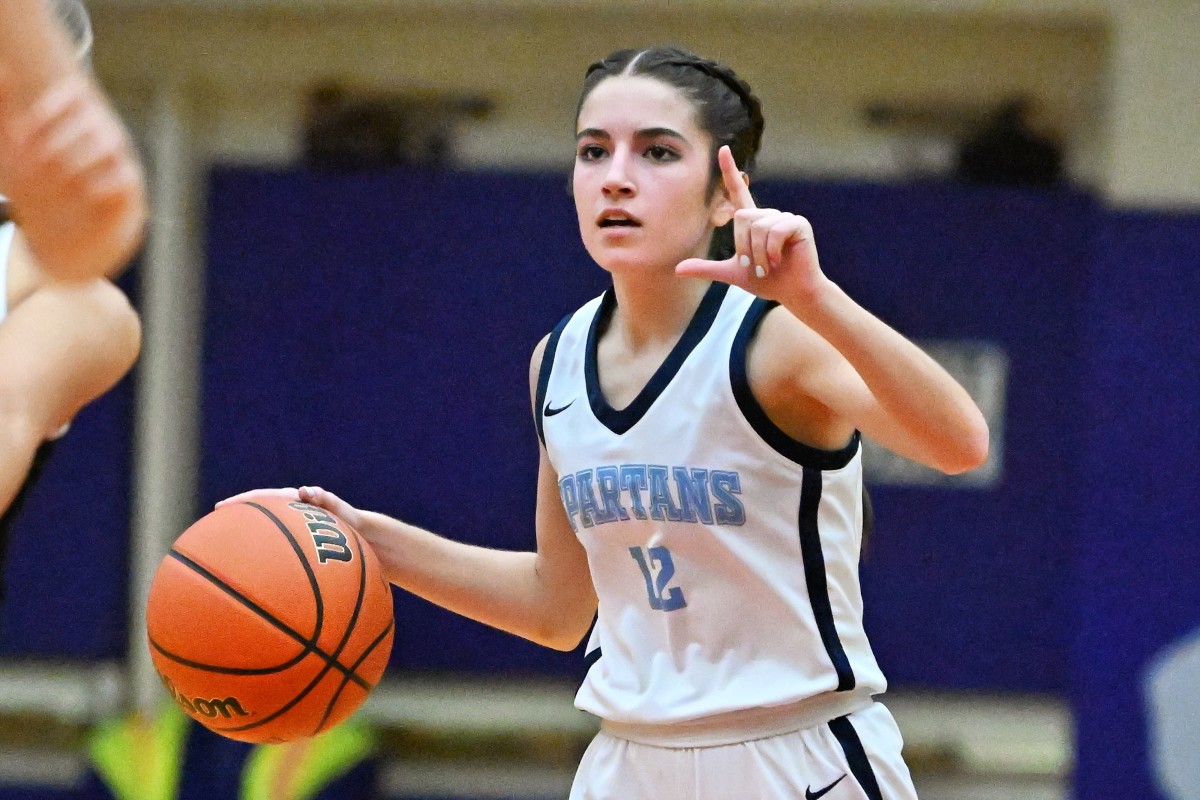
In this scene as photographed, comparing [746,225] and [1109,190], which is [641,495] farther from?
[1109,190]

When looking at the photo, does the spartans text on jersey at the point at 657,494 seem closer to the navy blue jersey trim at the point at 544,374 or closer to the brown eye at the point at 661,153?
the navy blue jersey trim at the point at 544,374

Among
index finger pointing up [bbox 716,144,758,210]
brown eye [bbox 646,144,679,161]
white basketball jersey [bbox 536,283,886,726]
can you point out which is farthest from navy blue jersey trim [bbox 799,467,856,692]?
brown eye [bbox 646,144,679,161]

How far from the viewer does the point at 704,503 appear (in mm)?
2648

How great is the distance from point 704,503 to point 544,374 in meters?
0.50

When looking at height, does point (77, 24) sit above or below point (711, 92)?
below

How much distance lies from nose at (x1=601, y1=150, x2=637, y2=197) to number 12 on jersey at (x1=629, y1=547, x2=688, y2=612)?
60 centimetres

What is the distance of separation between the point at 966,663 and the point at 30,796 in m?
3.97

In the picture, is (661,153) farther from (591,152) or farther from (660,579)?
(660,579)

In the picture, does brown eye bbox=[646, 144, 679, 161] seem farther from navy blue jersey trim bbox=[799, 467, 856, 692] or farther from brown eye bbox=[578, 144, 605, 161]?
navy blue jersey trim bbox=[799, 467, 856, 692]

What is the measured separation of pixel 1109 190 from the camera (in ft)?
19.7

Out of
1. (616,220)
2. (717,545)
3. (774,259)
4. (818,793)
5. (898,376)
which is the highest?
(616,220)

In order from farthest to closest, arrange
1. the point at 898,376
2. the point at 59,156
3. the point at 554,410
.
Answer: the point at 554,410 → the point at 898,376 → the point at 59,156

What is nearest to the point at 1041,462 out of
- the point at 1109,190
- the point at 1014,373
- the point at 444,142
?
the point at 1014,373

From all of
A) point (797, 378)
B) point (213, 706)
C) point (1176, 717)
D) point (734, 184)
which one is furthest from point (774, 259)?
point (1176, 717)
